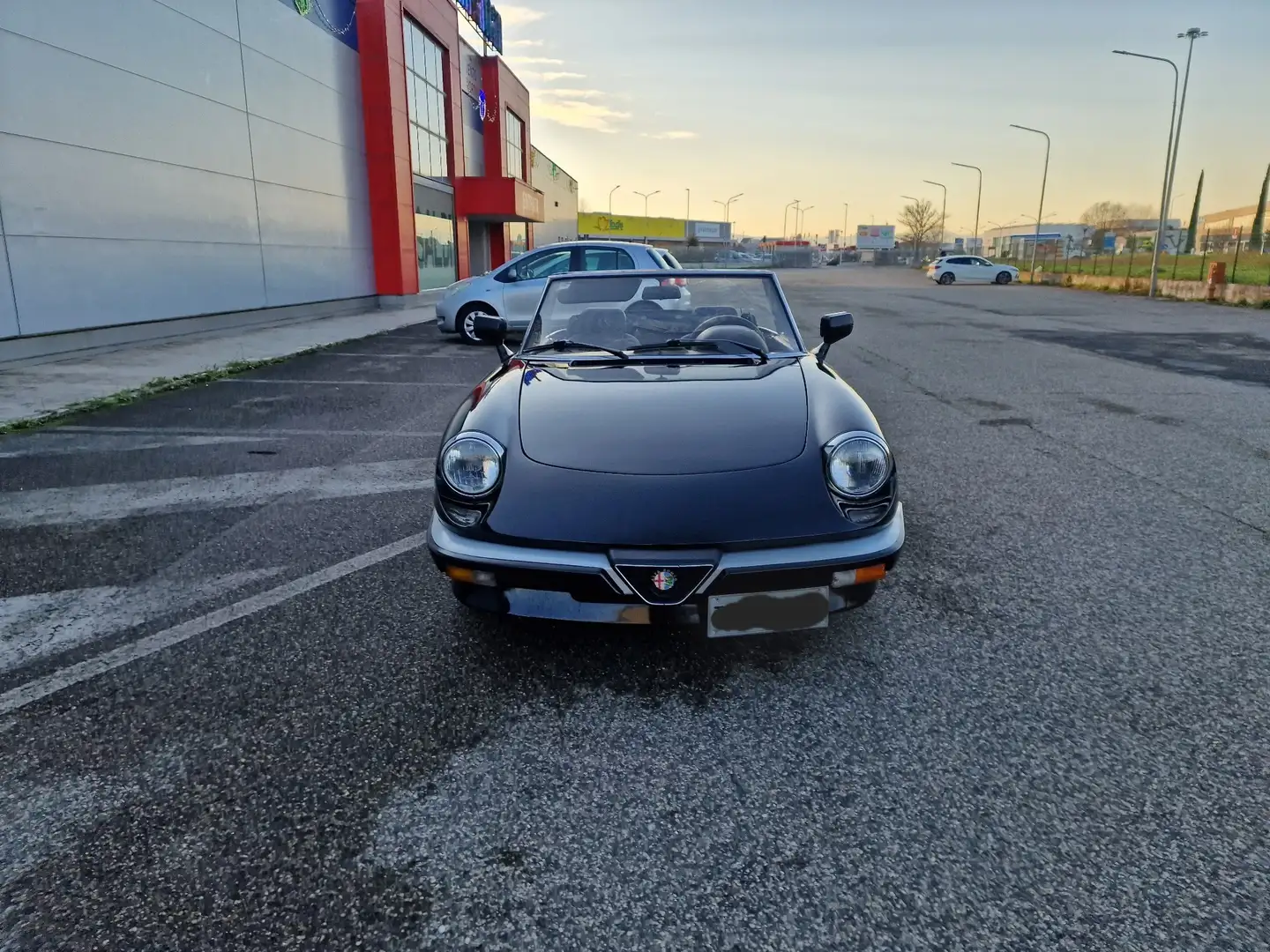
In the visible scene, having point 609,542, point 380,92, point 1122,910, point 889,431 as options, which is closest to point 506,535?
point 609,542

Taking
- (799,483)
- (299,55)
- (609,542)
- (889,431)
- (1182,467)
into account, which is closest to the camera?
(609,542)

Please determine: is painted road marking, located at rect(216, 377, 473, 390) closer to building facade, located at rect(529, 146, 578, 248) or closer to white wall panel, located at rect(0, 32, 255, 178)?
white wall panel, located at rect(0, 32, 255, 178)

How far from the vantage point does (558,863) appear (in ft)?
6.13

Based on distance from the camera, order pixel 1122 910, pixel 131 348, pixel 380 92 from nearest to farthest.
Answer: pixel 1122 910
pixel 131 348
pixel 380 92

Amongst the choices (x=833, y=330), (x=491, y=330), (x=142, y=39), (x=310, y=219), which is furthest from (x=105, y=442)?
(x=310, y=219)

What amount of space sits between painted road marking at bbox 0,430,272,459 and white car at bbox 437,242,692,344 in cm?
535

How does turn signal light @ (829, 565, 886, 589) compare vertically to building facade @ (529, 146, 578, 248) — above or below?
below

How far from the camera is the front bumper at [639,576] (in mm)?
2395

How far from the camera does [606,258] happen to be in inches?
460

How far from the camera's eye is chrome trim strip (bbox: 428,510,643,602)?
7.86ft

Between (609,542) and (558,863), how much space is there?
2.99 ft

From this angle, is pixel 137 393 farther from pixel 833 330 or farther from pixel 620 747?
pixel 620 747

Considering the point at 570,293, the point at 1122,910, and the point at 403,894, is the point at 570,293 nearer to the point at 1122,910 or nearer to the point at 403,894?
the point at 403,894

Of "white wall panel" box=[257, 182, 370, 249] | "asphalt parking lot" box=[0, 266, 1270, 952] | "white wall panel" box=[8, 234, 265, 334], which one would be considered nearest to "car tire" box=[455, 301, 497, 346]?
"white wall panel" box=[8, 234, 265, 334]
